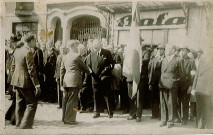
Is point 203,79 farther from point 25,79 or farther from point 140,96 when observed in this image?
point 25,79

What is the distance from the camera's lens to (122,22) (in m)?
5.85

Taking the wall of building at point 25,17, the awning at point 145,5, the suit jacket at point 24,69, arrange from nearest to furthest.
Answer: the suit jacket at point 24,69 < the wall of building at point 25,17 < the awning at point 145,5

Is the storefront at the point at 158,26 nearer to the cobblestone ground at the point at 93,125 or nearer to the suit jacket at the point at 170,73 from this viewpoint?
the suit jacket at the point at 170,73

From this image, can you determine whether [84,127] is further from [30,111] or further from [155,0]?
[155,0]

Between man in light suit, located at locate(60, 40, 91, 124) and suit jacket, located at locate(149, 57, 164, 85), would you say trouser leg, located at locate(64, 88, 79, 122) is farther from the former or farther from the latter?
suit jacket, located at locate(149, 57, 164, 85)

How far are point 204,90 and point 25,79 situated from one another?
11.2 feet

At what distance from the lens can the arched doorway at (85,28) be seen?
5770 mm

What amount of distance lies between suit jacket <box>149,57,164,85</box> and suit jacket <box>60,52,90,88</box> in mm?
1270

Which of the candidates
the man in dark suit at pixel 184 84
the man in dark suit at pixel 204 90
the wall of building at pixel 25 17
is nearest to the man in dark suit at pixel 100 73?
the wall of building at pixel 25 17

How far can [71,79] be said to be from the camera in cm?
530

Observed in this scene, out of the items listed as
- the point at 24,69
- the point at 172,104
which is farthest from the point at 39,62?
the point at 172,104

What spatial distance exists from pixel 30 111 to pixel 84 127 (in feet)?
3.68

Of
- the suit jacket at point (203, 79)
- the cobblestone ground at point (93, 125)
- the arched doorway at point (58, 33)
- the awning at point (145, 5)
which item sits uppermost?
the awning at point (145, 5)

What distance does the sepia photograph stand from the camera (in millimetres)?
5480
